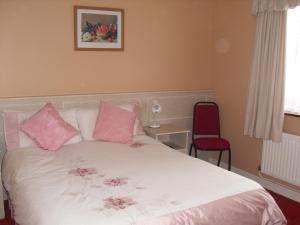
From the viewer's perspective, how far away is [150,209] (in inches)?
74.7

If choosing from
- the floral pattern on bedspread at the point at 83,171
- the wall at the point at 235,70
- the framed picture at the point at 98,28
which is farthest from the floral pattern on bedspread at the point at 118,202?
the wall at the point at 235,70

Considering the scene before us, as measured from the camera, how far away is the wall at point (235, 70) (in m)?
3.88

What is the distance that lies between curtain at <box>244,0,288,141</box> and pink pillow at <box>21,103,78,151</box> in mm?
2078

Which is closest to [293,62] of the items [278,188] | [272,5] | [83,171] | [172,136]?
[272,5]

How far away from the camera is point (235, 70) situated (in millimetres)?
4086

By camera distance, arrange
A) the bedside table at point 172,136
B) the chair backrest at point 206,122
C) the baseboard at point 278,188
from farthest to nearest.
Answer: the chair backrest at point 206,122, the bedside table at point 172,136, the baseboard at point 278,188

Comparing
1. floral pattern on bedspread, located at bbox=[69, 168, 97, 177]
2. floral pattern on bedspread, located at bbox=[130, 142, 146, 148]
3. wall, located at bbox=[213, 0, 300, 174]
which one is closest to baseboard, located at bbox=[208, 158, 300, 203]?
wall, located at bbox=[213, 0, 300, 174]

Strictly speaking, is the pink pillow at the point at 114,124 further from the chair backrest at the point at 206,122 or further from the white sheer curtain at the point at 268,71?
the white sheer curtain at the point at 268,71

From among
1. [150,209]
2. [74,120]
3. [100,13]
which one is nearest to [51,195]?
[150,209]

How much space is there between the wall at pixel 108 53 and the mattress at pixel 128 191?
3.00ft

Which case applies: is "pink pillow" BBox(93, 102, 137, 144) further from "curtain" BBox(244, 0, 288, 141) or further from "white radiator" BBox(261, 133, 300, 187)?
"white radiator" BBox(261, 133, 300, 187)

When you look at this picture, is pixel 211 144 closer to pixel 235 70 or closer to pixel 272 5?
pixel 235 70

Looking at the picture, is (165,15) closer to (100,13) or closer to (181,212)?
(100,13)

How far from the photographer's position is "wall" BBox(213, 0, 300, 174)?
12.7ft
